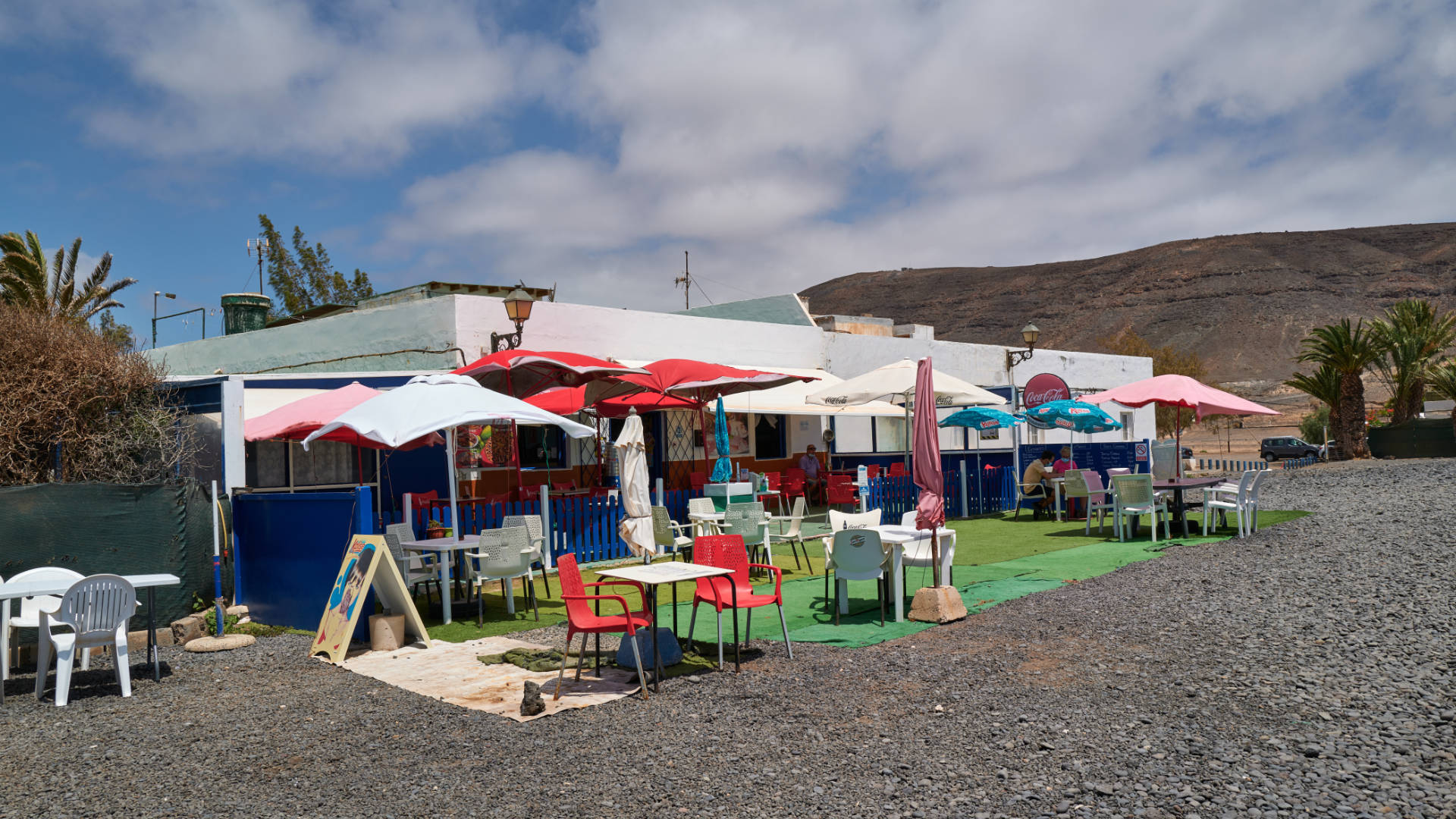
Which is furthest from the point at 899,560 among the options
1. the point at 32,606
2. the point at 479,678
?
the point at 32,606

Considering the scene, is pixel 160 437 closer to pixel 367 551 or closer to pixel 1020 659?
pixel 367 551

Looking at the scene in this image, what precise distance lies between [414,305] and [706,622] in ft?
28.1

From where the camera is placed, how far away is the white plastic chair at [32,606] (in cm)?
614

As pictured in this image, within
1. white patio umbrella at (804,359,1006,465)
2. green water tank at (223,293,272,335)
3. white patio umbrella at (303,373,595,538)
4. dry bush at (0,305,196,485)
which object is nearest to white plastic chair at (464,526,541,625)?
white patio umbrella at (303,373,595,538)

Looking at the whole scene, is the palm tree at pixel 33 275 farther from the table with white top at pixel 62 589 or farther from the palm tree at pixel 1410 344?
the palm tree at pixel 1410 344

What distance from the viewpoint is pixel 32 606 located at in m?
6.52

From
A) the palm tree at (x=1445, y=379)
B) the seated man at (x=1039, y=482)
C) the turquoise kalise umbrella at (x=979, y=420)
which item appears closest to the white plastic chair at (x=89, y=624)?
the seated man at (x=1039, y=482)

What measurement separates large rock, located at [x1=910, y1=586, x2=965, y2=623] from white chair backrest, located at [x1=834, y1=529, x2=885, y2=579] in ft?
1.59

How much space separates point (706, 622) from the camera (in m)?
7.71

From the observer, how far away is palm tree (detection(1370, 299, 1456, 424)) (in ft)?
88.8

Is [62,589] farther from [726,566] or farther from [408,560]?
[726,566]

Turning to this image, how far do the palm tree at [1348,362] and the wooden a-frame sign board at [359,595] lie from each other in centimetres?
2573

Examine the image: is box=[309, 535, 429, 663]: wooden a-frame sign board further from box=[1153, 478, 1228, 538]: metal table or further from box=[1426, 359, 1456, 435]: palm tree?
box=[1426, 359, 1456, 435]: palm tree

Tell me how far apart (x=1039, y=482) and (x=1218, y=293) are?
90392mm
